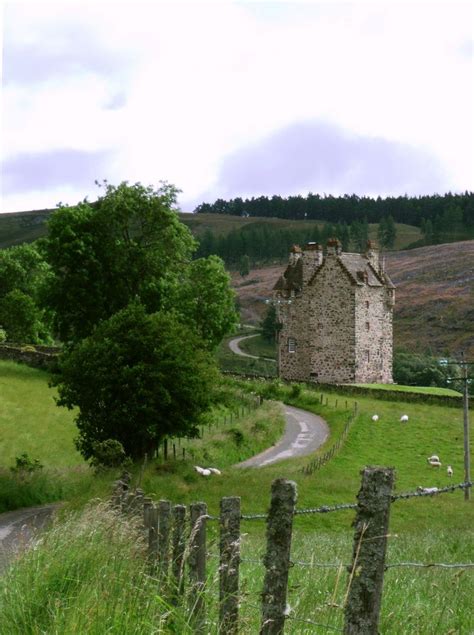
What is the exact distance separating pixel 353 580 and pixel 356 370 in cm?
7370

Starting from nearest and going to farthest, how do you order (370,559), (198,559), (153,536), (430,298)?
1. (370,559)
2. (198,559)
3. (153,536)
4. (430,298)

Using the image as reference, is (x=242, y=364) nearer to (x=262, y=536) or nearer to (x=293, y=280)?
(x=293, y=280)

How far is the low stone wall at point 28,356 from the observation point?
6400 centimetres

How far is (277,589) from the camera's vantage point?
22.9 ft

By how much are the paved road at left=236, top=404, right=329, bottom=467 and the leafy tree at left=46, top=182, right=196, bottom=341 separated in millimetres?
12094

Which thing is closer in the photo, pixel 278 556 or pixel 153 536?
pixel 278 556

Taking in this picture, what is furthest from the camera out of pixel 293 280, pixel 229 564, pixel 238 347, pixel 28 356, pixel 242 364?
pixel 238 347

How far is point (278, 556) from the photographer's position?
7.02 m

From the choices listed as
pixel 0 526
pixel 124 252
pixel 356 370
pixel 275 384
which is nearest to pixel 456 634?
pixel 0 526

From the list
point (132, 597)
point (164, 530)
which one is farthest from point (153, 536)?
point (132, 597)

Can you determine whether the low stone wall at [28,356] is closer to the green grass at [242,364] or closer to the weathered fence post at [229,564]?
the green grass at [242,364]

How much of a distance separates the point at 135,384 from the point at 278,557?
28816mm

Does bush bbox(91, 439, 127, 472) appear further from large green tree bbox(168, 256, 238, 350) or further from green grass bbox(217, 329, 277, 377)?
green grass bbox(217, 329, 277, 377)

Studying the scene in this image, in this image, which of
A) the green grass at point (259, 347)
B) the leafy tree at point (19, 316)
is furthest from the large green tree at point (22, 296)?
the green grass at point (259, 347)
